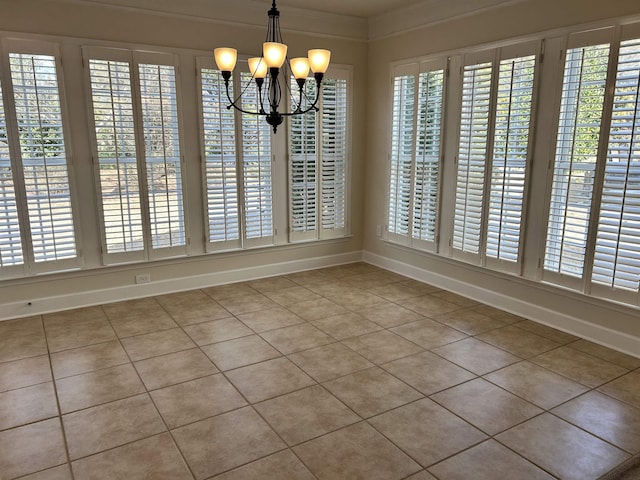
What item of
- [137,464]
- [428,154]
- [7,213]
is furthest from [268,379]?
[428,154]

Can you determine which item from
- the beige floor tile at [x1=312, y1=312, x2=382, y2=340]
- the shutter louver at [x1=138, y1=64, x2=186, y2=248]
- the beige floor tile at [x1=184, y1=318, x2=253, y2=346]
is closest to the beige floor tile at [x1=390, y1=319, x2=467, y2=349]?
the beige floor tile at [x1=312, y1=312, x2=382, y2=340]

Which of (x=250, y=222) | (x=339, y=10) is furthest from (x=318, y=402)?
(x=339, y=10)

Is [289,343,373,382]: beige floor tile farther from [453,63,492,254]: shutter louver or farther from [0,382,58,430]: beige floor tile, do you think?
[453,63,492,254]: shutter louver

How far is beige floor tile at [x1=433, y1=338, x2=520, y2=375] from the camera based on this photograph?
10.7 feet

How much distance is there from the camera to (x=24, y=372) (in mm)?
3160

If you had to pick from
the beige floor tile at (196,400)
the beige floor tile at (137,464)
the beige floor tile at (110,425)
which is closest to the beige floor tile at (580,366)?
the beige floor tile at (196,400)

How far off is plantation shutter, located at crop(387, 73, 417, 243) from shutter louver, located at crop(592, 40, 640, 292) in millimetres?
2007

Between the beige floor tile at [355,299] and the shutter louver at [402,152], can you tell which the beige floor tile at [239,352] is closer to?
the beige floor tile at [355,299]

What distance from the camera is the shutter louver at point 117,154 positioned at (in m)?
4.11

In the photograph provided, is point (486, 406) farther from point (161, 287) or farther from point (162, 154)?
point (162, 154)

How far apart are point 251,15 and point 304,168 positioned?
1.64 metres

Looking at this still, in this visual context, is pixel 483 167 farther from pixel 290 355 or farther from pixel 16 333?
pixel 16 333

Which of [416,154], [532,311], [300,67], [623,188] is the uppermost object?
[300,67]

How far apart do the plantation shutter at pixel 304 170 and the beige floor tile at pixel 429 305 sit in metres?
1.53
